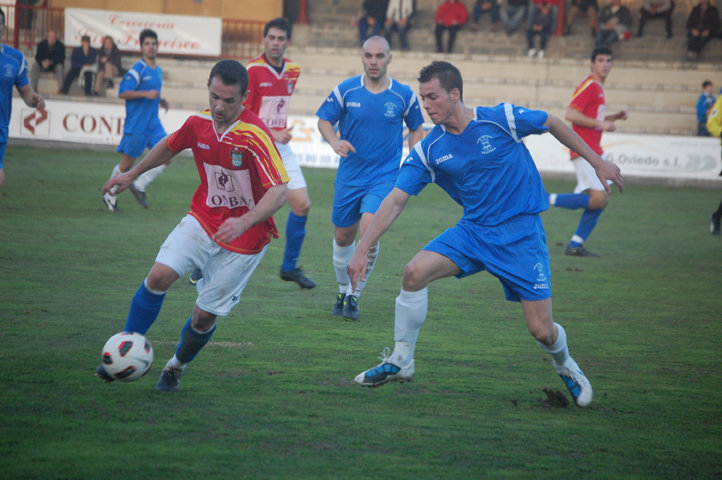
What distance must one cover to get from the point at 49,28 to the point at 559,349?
24.3 m

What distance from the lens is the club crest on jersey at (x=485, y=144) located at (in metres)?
5.13

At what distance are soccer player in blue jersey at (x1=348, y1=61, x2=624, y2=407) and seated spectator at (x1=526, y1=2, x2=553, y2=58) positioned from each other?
72.4ft

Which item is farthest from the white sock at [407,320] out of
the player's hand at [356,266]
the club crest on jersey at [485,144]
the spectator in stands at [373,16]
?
the spectator in stands at [373,16]

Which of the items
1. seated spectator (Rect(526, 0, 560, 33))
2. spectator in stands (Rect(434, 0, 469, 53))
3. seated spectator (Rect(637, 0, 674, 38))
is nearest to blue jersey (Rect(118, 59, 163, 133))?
spectator in stands (Rect(434, 0, 469, 53))

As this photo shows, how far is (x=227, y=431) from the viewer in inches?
171

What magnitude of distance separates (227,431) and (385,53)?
4165 millimetres

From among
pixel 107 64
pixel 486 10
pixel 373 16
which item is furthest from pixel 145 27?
pixel 486 10

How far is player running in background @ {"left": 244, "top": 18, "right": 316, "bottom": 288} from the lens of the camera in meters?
8.48

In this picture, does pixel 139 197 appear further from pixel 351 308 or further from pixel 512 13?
pixel 512 13

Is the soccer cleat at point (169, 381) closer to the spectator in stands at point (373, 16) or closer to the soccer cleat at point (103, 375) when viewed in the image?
the soccer cleat at point (103, 375)

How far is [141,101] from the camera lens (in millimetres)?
13359

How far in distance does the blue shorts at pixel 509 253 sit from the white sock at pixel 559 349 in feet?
0.80

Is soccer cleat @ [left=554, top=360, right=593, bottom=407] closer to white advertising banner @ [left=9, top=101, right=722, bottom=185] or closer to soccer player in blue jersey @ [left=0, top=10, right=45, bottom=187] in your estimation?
soccer player in blue jersey @ [left=0, top=10, right=45, bottom=187]

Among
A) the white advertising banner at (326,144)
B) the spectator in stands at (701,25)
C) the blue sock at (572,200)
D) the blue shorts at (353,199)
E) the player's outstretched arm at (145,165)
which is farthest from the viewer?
the spectator in stands at (701,25)
